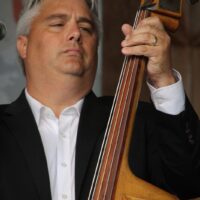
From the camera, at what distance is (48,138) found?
0.89 metres

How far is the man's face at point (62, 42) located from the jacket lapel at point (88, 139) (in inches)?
2.3

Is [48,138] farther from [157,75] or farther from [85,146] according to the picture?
[157,75]

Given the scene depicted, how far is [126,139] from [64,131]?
267 millimetres

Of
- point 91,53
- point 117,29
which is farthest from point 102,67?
point 91,53

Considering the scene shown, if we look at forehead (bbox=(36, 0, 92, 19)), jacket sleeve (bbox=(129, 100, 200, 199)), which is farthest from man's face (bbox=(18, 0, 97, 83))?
jacket sleeve (bbox=(129, 100, 200, 199))

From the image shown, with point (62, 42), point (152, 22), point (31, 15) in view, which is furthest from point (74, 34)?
point (152, 22)

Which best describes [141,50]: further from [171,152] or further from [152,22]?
[171,152]

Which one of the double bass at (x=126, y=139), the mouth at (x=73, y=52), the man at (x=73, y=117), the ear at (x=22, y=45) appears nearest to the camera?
the double bass at (x=126, y=139)

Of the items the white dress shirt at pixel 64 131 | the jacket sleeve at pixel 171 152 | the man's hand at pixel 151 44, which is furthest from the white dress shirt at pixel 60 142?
the man's hand at pixel 151 44

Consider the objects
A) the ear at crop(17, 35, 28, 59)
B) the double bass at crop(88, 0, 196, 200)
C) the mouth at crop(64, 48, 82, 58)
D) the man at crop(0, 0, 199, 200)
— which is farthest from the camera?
the ear at crop(17, 35, 28, 59)

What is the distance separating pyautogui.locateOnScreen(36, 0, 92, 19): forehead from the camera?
96cm

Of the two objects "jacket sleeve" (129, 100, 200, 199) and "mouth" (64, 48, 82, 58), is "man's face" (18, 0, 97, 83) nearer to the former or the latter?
"mouth" (64, 48, 82, 58)

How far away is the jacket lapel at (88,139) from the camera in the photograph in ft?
2.72

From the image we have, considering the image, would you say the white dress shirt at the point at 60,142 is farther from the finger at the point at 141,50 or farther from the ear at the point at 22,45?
the finger at the point at 141,50
